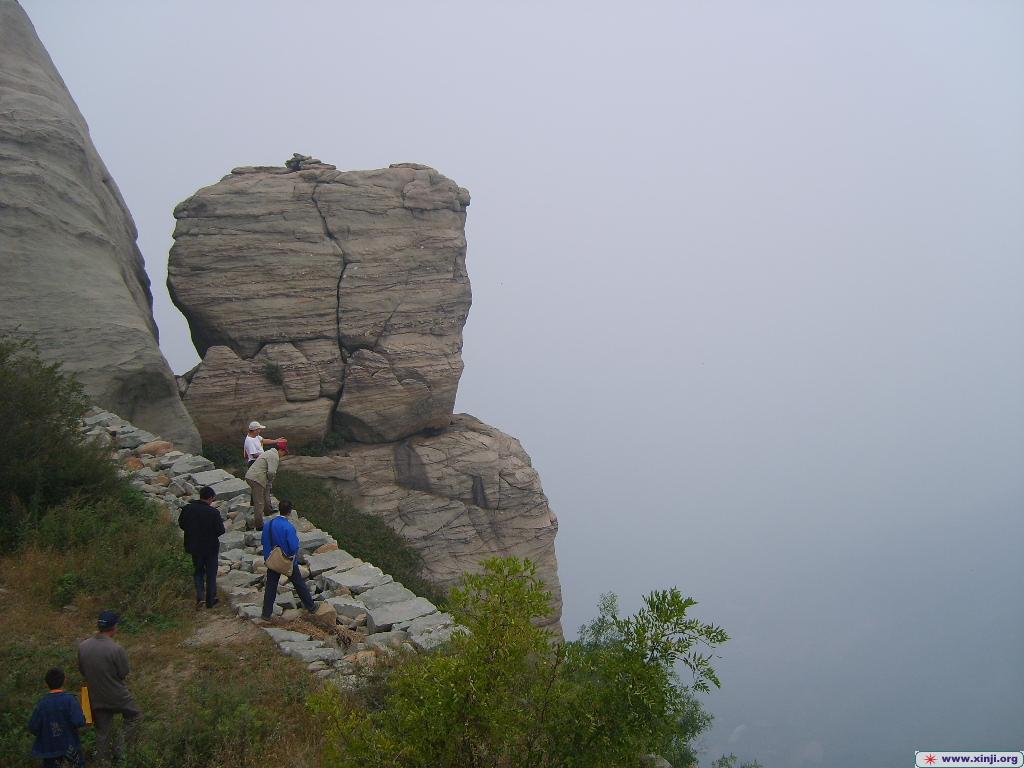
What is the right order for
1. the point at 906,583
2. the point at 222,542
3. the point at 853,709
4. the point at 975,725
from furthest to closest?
the point at 906,583, the point at 853,709, the point at 975,725, the point at 222,542

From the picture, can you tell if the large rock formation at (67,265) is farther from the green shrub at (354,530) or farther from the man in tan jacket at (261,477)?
the man in tan jacket at (261,477)

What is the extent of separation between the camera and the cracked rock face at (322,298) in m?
24.1

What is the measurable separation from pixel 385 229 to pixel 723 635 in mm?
24791

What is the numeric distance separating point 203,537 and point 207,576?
64cm

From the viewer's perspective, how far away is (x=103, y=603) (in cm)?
807

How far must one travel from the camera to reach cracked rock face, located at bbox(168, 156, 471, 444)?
79.0 ft

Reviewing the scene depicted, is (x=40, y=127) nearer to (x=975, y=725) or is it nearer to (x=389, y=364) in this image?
(x=389, y=364)

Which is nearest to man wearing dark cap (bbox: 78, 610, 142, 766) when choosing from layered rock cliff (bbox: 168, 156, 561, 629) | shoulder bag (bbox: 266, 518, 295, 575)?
shoulder bag (bbox: 266, 518, 295, 575)

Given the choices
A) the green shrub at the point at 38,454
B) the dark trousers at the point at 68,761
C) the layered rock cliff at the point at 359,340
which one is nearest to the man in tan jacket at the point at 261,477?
the green shrub at the point at 38,454

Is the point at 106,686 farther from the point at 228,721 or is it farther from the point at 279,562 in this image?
the point at 279,562

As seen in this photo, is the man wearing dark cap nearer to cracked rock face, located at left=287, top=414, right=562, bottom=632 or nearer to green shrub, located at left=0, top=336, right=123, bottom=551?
green shrub, located at left=0, top=336, right=123, bottom=551

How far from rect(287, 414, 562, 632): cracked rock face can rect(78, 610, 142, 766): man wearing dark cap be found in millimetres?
18219

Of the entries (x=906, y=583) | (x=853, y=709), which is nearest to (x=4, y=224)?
(x=853, y=709)

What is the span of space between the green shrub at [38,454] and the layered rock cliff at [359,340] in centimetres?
1235
